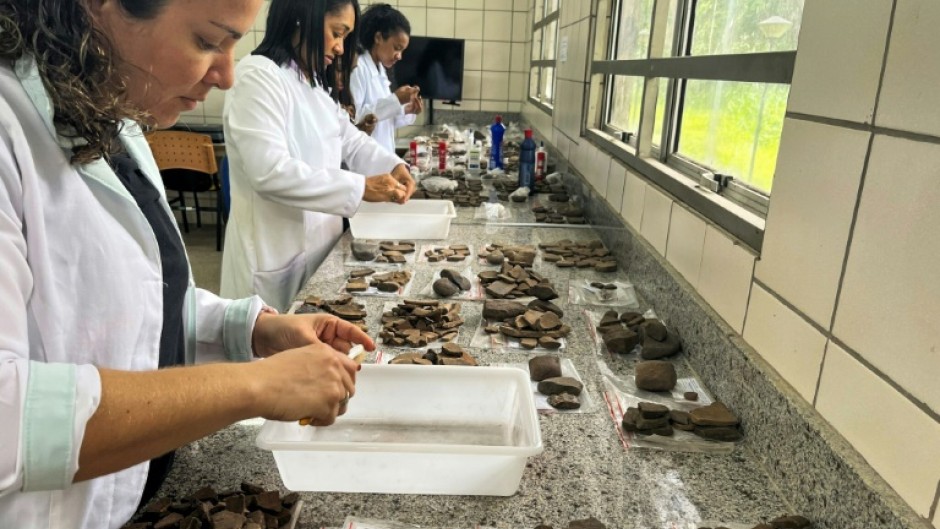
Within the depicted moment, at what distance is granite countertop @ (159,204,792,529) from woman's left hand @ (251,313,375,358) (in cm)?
A: 13

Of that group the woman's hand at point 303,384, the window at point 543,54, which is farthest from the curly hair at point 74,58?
the window at point 543,54

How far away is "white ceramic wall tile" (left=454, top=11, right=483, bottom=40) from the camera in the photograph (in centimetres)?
532

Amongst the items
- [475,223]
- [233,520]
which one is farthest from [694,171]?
[233,520]

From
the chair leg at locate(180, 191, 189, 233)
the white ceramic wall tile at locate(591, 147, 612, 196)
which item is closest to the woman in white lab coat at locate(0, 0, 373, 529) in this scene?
the white ceramic wall tile at locate(591, 147, 612, 196)

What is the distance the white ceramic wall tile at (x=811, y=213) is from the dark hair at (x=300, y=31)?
128 centimetres

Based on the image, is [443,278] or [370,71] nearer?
[443,278]

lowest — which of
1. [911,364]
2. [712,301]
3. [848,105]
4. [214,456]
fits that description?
[214,456]

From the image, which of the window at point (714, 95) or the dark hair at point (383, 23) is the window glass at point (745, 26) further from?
the dark hair at point (383, 23)

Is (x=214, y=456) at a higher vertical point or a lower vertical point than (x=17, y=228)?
lower

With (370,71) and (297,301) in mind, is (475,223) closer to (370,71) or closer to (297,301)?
(297,301)

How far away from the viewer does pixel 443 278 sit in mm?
1610

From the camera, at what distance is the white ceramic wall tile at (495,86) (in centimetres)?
550

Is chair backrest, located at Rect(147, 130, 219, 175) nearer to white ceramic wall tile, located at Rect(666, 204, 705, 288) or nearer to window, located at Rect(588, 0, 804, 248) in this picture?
window, located at Rect(588, 0, 804, 248)

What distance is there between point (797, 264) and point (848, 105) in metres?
0.23
